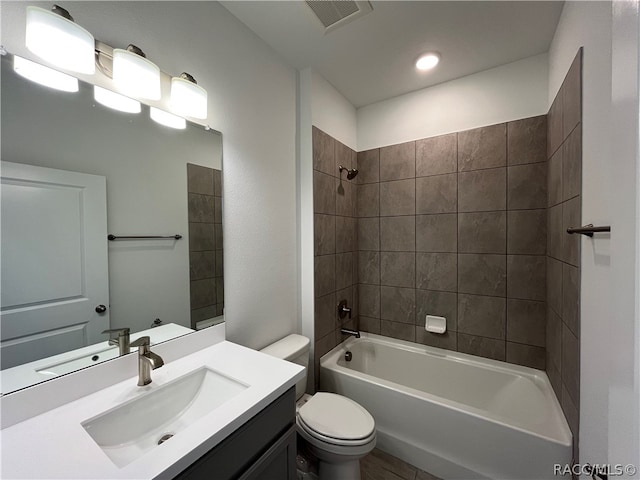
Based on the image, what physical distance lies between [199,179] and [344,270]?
138 cm

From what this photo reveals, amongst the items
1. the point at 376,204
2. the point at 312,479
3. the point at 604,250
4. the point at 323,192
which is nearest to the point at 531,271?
the point at 604,250

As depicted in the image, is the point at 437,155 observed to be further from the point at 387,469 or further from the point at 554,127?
the point at 387,469

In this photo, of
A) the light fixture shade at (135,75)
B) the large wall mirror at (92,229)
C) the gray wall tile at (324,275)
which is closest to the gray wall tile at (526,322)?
the gray wall tile at (324,275)

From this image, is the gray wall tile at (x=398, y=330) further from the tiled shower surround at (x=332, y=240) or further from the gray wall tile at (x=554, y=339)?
the gray wall tile at (x=554, y=339)

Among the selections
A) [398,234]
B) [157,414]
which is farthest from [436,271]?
[157,414]

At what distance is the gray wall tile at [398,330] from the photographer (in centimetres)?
220

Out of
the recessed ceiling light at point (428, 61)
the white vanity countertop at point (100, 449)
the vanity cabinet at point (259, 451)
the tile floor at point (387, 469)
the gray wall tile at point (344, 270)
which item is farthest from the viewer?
the gray wall tile at point (344, 270)

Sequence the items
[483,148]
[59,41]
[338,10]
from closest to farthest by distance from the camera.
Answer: [59,41] → [338,10] → [483,148]

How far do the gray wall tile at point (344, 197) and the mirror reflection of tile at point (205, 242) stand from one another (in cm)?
105

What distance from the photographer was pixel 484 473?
137 cm

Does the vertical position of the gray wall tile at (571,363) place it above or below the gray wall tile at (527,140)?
below

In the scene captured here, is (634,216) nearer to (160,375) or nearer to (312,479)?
(160,375)

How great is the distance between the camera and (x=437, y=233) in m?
2.08

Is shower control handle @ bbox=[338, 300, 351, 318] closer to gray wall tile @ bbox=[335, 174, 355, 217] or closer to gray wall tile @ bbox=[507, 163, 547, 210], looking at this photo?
gray wall tile @ bbox=[335, 174, 355, 217]
